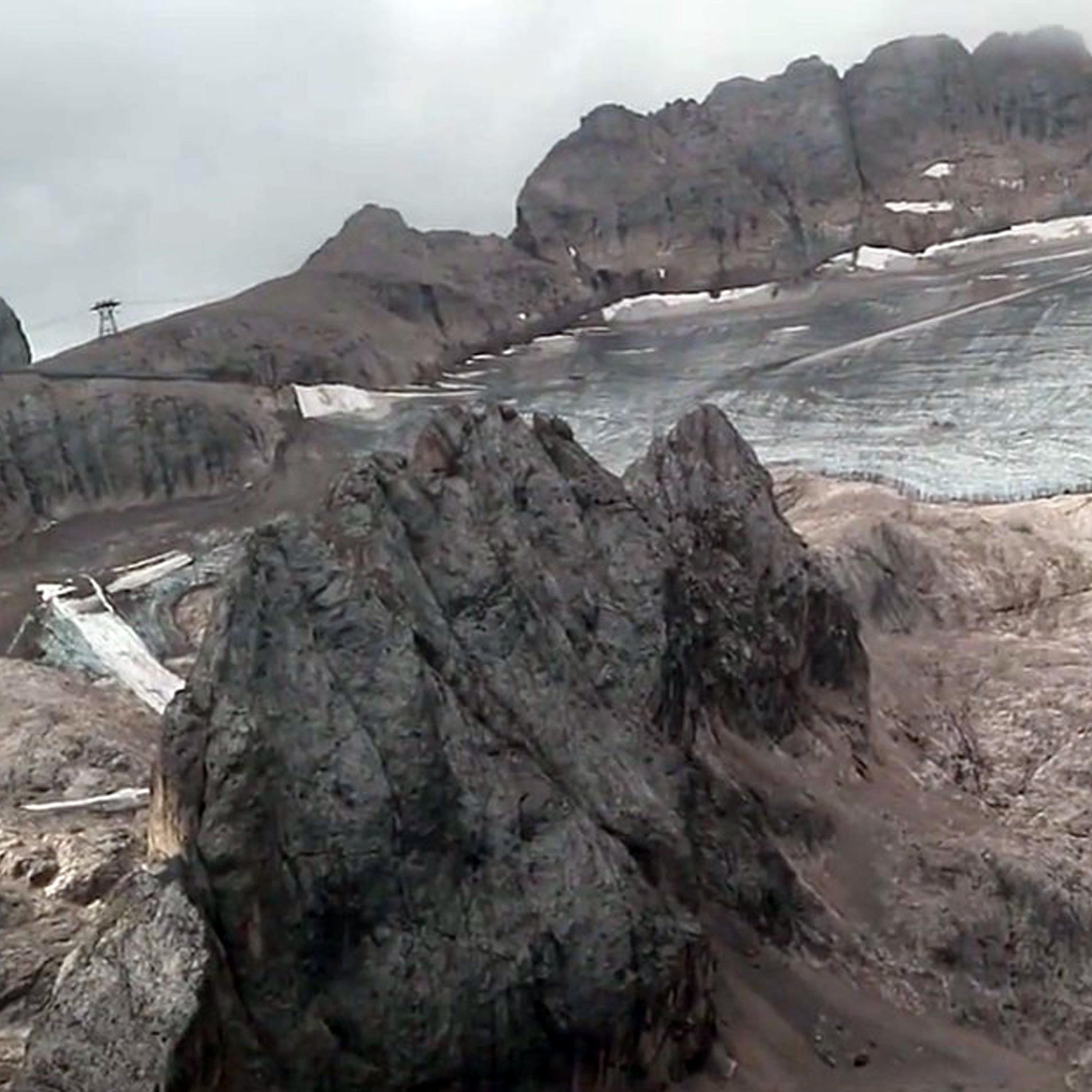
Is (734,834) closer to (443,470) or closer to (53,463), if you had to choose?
(443,470)

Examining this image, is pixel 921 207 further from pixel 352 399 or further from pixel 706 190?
pixel 352 399

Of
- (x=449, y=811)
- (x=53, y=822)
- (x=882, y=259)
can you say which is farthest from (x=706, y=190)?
(x=449, y=811)

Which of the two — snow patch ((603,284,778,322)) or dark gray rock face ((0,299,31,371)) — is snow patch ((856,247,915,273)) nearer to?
snow patch ((603,284,778,322))

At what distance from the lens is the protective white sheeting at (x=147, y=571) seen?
3969 centimetres

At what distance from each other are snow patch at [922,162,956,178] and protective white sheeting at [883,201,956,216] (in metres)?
2.76

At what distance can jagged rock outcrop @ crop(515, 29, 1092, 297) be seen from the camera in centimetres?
9862

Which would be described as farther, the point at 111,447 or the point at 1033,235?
the point at 1033,235

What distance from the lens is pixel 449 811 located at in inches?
642

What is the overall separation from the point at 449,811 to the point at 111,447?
139ft

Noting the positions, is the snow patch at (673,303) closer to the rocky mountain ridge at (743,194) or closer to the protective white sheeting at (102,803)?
the rocky mountain ridge at (743,194)

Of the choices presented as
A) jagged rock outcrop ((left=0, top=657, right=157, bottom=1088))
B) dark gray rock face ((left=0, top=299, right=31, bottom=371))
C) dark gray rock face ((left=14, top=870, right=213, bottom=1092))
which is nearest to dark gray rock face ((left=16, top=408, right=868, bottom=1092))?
dark gray rock face ((left=14, top=870, right=213, bottom=1092))

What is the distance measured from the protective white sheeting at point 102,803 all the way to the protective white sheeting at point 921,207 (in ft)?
287

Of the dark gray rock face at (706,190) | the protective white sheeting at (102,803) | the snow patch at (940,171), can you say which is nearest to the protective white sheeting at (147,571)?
the protective white sheeting at (102,803)

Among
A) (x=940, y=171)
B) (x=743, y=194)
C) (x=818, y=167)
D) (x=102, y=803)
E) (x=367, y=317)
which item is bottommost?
(x=102, y=803)
